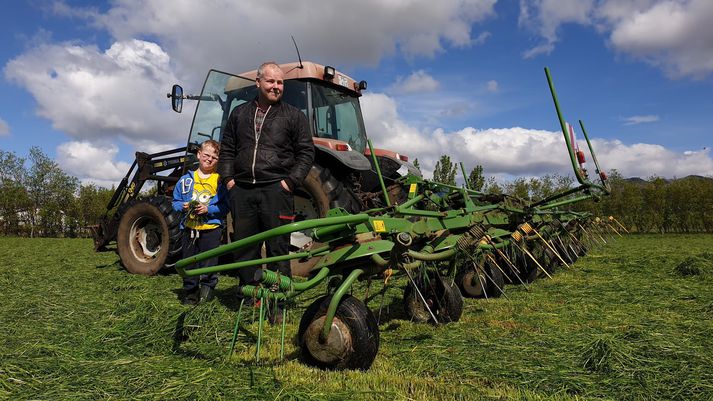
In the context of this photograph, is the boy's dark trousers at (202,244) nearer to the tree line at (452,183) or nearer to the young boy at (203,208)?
the young boy at (203,208)

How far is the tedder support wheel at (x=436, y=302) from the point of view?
120 inches

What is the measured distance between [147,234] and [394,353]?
416 centimetres

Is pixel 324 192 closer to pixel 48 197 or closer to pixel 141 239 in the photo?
pixel 141 239

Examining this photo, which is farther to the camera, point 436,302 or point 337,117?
point 337,117

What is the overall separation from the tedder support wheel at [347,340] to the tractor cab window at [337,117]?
137 inches

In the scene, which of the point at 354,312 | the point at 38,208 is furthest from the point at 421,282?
the point at 38,208

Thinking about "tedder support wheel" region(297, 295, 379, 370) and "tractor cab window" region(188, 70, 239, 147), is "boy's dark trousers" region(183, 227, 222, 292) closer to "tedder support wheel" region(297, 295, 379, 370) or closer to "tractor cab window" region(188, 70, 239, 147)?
"tedder support wheel" region(297, 295, 379, 370)

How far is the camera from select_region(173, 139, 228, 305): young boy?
145 inches

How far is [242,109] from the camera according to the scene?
317cm

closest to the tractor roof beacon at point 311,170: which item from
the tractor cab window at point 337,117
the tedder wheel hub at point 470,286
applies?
the tractor cab window at point 337,117

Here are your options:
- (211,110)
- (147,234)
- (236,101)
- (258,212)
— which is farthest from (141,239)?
(258,212)

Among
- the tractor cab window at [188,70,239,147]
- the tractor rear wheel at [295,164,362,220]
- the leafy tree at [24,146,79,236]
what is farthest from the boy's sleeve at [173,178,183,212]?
the leafy tree at [24,146,79,236]

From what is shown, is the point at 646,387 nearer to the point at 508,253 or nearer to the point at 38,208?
the point at 508,253

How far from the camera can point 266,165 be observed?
3.00 meters
